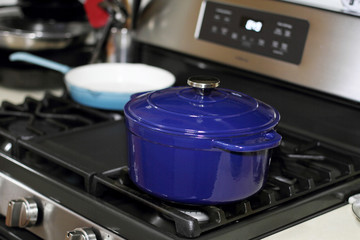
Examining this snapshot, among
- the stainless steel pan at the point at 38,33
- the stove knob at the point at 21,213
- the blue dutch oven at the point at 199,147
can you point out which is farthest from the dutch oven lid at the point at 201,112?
the stainless steel pan at the point at 38,33

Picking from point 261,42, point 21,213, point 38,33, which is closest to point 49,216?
point 21,213

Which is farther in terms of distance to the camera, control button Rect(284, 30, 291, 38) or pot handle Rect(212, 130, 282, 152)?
control button Rect(284, 30, 291, 38)

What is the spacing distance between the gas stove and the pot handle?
11 cm

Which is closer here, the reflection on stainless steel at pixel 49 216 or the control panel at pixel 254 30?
the reflection on stainless steel at pixel 49 216

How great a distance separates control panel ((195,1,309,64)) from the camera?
1283mm

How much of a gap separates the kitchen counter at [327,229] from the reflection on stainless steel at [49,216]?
26 centimetres

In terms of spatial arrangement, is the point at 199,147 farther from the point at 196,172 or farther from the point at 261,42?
the point at 261,42

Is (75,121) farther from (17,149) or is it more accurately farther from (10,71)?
(10,71)

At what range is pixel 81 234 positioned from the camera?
91 centimetres

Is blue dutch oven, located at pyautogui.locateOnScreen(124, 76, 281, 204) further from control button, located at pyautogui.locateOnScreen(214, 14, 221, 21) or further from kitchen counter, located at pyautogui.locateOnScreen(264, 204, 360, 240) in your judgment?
control button, located at pyautogui.locateOnScreen(214, 14, 221, 21)

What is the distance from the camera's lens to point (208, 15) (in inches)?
56.9

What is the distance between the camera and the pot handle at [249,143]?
840 millimetres

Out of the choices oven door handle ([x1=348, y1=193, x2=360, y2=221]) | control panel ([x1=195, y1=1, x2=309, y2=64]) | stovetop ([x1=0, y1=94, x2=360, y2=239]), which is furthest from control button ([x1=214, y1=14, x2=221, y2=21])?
oven door handle ([x1=348, y1=193, x2=360, y2=221])

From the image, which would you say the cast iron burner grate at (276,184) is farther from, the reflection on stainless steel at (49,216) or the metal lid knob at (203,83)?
the metal lid knob at (203,83)
